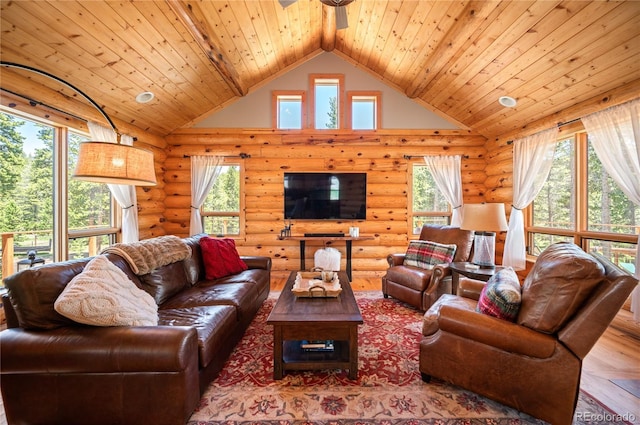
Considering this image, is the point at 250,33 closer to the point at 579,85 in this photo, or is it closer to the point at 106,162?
the point at 106,162

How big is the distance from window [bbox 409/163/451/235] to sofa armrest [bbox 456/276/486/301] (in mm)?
2564

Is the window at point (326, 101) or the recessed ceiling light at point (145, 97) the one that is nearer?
the recessed ceiling light at point (145, 97)

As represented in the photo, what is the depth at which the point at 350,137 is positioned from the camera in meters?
4.84

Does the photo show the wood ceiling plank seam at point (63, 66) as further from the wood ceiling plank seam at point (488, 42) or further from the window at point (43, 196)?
the wood ceiling plank seam at point (488, 42)

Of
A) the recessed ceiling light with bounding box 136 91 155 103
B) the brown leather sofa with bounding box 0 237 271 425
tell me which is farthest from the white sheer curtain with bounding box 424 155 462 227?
the brown leather sofa with bounding box 0 237 271 425

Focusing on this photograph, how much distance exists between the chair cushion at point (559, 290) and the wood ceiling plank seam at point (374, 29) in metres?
3.18

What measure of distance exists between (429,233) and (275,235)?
2.59 m

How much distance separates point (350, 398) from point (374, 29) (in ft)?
13.8

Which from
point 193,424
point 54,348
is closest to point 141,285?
point 54,348

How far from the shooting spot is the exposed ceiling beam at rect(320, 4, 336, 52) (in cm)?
367

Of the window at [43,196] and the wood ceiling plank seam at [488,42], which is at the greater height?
the wood ceiling plank seam at [488,42]

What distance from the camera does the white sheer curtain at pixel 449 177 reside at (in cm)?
477

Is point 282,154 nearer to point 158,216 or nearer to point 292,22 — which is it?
point 292,22

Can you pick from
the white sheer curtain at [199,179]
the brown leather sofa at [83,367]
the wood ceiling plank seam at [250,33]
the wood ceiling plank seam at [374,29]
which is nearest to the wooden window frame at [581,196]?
the wood ceiling plank seam at [374,29]
